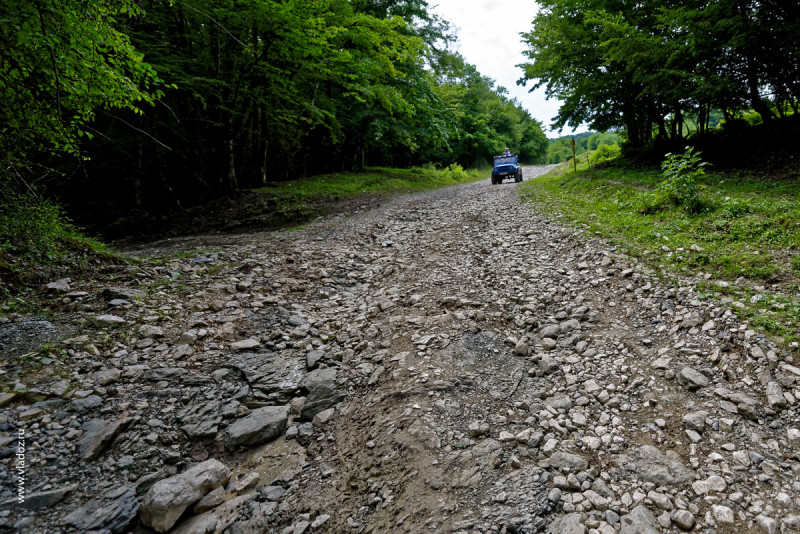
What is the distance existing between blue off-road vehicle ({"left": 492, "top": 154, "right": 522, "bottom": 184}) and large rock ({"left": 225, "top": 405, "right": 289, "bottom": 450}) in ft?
74.6

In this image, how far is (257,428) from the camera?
3.61 m

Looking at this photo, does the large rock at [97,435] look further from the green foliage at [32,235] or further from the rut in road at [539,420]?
the green foliage at [32,235]

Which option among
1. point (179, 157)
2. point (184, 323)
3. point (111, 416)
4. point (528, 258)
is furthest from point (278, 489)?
point (179, 157)

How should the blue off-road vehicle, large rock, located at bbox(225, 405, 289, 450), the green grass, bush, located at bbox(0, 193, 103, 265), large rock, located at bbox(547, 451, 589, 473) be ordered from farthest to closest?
the blue off-road vehicle
the green grass
bush, located at bbox(0, 193, 103, 265)
large rock, located at bbox(225, 405, 289, 450)
large rock, located at bbox(547, 451, 589, 473)

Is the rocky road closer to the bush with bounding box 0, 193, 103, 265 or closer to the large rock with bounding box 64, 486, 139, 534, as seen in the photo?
the large rock with bounding box 64, 486, 139, 534

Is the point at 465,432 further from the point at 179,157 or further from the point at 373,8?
the point at 373,8

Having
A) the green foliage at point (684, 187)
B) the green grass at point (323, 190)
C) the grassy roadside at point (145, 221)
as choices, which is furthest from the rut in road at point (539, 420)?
the green grass at point (323, 190)

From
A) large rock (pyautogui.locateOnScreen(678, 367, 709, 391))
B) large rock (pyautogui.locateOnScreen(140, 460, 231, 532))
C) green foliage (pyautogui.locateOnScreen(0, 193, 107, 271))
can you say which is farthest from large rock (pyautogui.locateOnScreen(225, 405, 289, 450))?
green foliage (pyautogui.locateOnScreen(0, 193, 107, 271))

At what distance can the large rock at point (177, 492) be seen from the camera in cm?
271

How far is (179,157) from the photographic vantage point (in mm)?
16625

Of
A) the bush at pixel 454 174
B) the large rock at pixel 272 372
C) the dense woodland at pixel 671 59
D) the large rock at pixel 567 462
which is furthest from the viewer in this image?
the bush at pixel 454 174

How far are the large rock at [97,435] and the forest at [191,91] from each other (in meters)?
4.03

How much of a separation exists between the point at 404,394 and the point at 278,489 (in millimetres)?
1434

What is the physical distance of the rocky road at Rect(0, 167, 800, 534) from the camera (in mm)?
2463
